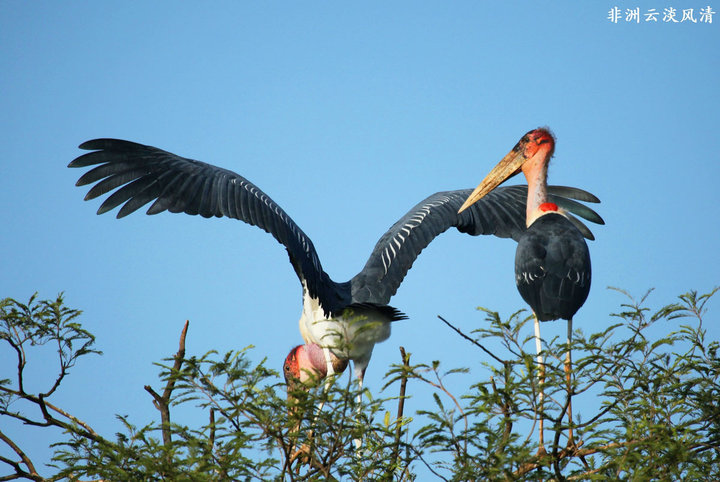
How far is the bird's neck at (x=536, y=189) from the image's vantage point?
17.3 ft

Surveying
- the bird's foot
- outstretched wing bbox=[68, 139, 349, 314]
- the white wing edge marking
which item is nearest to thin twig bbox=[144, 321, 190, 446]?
the bird's foot

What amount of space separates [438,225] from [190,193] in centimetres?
202

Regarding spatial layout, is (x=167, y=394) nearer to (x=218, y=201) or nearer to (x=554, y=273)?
(x=218, y=201)

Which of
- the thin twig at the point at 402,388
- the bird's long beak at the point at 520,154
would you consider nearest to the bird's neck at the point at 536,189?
the bird's long beak at the point at 520,154

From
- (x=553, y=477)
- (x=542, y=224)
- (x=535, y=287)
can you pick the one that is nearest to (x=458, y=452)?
(x=553, y=477)

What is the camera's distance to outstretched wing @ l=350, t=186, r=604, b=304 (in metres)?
5.85

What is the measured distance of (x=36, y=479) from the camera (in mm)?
4062

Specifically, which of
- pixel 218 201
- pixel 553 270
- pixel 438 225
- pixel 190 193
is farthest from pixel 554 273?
pixel 190 193

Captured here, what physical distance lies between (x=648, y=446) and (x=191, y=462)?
5.73 ft

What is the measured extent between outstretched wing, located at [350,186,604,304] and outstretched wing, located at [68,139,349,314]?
31cm

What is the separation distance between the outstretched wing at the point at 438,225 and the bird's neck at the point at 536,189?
85 centimetres

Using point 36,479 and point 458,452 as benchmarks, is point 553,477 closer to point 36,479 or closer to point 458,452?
point 458,452

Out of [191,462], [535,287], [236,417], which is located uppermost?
[535,287]

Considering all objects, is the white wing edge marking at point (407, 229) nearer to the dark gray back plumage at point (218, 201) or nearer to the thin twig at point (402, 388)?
the dark gray back plumage at point (218, 201)
